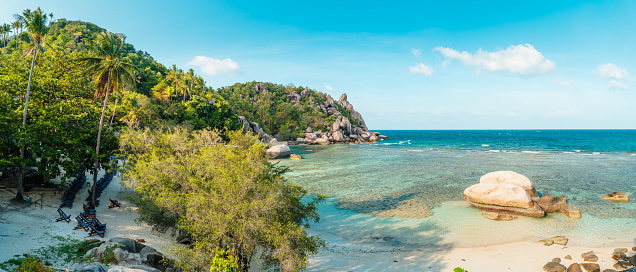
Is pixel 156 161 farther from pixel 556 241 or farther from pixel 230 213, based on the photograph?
pixel 556 241

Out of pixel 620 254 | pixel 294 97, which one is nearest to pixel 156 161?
pixel 620 254

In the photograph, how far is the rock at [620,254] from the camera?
1328 centimetres

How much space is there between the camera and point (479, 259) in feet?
46.7

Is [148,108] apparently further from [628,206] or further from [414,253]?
[628,206]

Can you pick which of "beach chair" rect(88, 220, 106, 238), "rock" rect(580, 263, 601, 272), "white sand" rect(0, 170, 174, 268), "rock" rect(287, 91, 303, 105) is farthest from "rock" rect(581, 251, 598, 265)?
"rock" rect(287, 91, 303, 105)

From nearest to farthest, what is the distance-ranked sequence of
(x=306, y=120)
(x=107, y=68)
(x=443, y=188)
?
(x=107, y=68)
(x=443, y=188)
(x=306, y=120)

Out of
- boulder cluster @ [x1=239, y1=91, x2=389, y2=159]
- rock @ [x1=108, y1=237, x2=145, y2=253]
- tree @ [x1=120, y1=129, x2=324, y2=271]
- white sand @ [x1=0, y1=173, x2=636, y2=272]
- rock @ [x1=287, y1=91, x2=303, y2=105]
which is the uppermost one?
rock @ [x1=287, y1=91, x2=303, y2=105]

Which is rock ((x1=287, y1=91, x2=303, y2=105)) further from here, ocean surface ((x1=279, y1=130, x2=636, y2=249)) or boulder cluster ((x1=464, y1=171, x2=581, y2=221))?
boulder cluster ((x1=464, y1=171, x2=581, y2=221))

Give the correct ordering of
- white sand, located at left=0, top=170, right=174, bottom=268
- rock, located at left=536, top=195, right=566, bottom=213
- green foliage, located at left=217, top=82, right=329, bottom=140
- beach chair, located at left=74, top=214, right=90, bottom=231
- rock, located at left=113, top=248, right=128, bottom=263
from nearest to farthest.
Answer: rock, located at left=113, top=248, right=128, bottom=263, white sand, located at left=0, top=170, right=174, bottom=268, beach chair, located at left=74, top=214, right=90, bottom=231, rock, located at left=536, top=195, right=566, bottom=213, green foliage, located at left=217, top=82, right=329, bottom=140

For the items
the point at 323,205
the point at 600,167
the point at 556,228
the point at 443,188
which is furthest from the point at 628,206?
the point at 600,167

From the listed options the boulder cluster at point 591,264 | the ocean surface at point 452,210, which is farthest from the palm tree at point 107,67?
the boulder cluster at point 591,264

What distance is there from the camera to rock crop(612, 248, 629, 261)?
43.6ft

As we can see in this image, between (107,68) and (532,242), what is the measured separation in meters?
26.8

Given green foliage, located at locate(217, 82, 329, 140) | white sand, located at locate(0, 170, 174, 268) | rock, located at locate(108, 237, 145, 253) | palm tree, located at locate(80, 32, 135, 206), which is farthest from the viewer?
green foliage, located at locate(217, 82, 329, 140)
